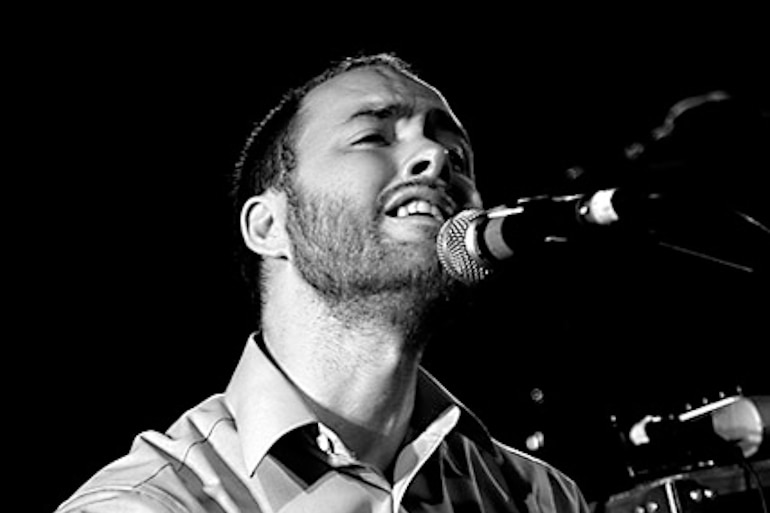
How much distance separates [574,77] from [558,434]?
2.29 metres

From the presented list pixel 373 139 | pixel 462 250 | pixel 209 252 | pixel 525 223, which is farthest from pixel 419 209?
pixel 209 252

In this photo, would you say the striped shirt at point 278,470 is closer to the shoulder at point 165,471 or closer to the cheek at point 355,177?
the shoulder at point 165,471

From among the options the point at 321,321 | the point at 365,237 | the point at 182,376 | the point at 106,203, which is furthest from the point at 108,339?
the point at 365,237

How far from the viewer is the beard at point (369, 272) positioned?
2.26m

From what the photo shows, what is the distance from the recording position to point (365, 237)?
7.57ft

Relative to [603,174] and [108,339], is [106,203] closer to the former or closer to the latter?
[108,339]

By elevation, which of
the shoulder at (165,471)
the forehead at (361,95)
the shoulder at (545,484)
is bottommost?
the shoulder at (545,484)

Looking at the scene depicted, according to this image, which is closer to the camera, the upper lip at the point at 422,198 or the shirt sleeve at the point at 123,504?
the shirt sleeve at the point at 123,504

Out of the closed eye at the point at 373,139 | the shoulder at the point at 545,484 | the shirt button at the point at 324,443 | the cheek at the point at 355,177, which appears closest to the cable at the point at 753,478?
the shoulder at the point at 545,484

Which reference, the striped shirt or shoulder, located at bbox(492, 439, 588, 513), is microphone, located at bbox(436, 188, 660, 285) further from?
shoulder, located at bbox(492, 439, 588, 513)

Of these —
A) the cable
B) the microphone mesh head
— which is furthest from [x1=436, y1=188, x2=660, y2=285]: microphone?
the cable

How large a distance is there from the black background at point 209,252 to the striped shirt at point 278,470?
0.49m

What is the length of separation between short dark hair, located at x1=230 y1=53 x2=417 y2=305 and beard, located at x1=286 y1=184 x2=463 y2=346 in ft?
0.85

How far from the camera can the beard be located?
2264 mm
